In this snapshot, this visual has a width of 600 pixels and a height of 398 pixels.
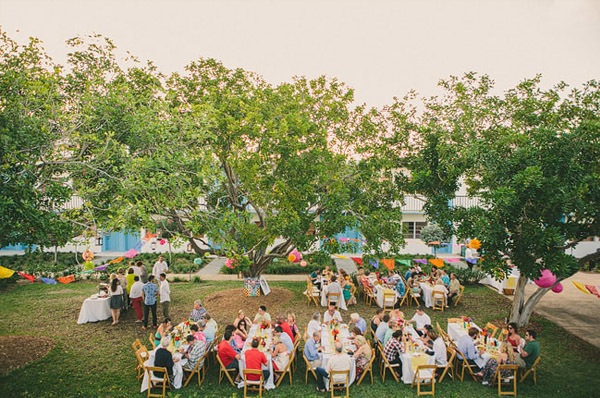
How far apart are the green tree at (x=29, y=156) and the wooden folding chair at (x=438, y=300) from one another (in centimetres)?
1202

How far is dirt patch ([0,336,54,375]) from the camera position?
974 cm

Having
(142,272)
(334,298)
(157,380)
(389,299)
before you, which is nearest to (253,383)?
(157,380)

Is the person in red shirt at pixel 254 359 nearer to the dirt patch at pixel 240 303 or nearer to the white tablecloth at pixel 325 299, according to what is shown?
the dirt patch at pixel 240 303

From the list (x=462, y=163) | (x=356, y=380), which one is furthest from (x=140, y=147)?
(x=462, y=163)

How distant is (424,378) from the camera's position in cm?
870

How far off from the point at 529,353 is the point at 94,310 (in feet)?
41.9

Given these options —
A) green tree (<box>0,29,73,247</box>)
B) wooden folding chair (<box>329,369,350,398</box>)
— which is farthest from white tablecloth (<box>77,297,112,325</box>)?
wooden folding chair (<box>329,369,350,398</box>)

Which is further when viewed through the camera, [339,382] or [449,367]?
[449,367]

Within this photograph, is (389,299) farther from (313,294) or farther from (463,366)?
(463,366)

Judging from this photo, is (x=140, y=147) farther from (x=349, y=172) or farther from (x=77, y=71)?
(x=349, y=172)

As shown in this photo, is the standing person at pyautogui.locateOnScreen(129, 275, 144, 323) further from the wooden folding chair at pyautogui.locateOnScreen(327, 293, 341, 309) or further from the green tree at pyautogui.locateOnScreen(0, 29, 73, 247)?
the wooden folding chair at pyautogui.locateOnScreen(327, 293, 341, 309)

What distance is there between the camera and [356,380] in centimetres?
920

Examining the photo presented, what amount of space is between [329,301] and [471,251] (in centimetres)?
1547

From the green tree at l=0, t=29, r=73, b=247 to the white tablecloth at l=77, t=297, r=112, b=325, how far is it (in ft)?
17.3
